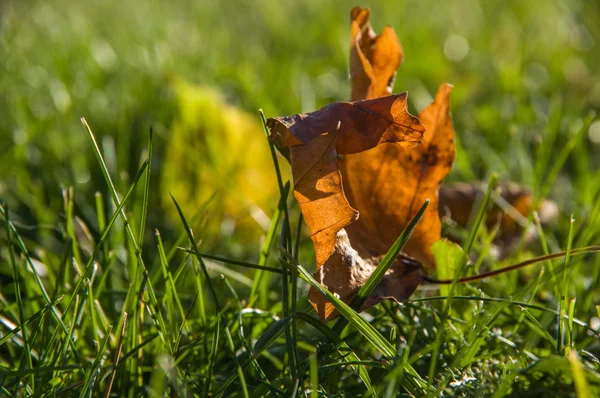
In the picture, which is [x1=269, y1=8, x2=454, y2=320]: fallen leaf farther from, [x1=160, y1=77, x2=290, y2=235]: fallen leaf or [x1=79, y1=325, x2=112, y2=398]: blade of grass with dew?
[x1=160, y1=77, x2=290, y2=235]: fallen leaf

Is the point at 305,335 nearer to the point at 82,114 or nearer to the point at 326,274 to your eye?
the point at 326,274

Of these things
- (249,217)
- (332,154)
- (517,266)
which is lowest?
(249,217)

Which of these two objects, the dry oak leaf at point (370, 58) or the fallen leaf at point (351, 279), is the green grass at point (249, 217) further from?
the dry oak leaf at point (370, 58)

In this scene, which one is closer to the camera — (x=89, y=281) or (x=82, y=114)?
(x=89, y=281)

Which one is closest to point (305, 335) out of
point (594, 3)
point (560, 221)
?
point (560, 221)

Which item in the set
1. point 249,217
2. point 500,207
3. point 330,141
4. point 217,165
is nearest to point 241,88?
point 217,165

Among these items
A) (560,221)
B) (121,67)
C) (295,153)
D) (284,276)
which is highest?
(295,153)

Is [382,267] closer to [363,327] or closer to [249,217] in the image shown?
[363,327]
